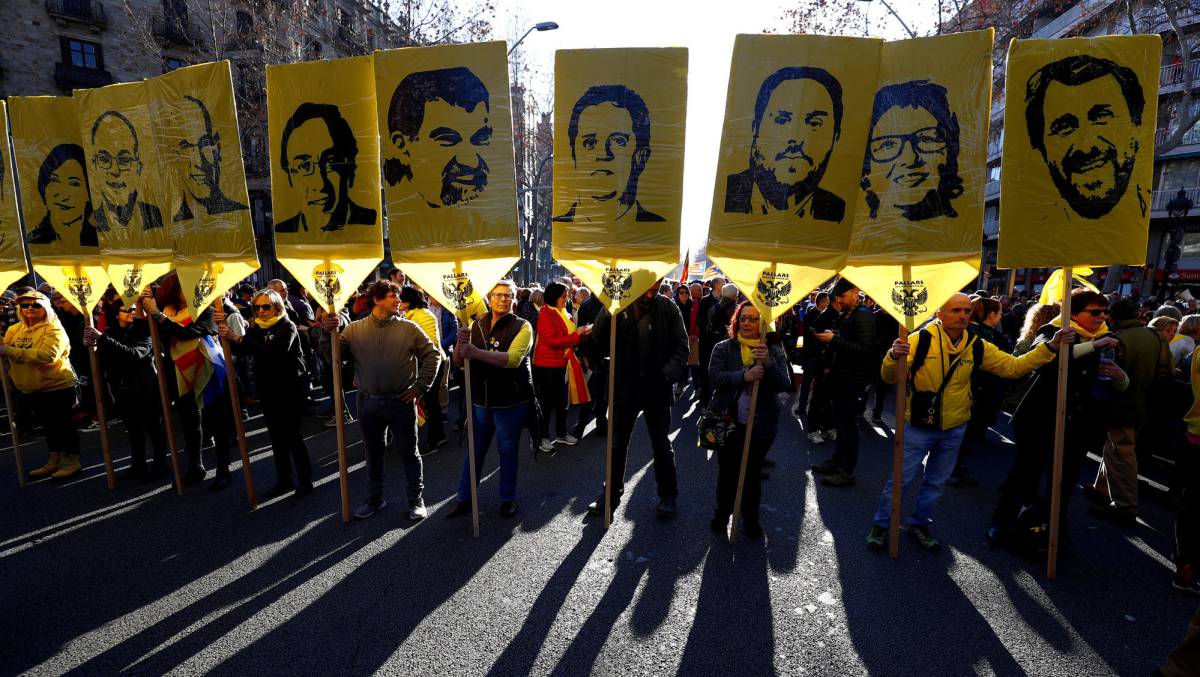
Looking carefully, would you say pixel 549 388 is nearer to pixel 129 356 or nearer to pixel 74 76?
pixel 129 356

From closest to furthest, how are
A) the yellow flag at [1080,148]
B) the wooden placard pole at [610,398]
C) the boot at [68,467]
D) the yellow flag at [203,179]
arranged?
the yellow flag at [1080,148] → the wooden placard pole at [610,398] → the yellow flag at [203,179] → the boot at [68,467]

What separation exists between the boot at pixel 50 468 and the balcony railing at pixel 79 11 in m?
28.7

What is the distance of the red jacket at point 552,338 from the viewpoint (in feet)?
19.5

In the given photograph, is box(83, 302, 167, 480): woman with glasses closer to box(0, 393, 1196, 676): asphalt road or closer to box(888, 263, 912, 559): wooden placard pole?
box(0, 393, 1196, 676): asphalt road

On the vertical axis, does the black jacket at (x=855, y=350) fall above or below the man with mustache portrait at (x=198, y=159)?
below

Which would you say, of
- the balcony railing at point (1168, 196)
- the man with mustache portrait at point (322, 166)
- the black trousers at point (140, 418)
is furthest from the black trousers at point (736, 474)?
the balcony railing at point (1168, 196)

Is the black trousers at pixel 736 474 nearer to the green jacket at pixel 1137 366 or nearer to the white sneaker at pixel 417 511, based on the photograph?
the white sneaker at pixel 417 511

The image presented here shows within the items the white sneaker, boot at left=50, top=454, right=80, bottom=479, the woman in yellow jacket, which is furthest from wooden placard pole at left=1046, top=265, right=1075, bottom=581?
boot at left=50, top=454, right=80, bottom=479

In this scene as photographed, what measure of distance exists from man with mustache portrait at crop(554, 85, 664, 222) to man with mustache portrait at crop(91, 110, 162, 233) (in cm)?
398

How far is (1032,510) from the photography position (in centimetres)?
411

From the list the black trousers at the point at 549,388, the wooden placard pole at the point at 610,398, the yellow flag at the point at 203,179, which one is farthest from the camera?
the black trousers at the point at 549,388

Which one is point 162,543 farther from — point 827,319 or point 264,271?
point 264,271

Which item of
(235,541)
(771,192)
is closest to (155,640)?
(235,541)

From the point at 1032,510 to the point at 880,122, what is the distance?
10.4ft
